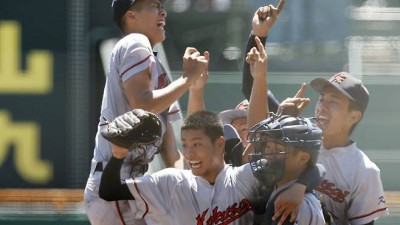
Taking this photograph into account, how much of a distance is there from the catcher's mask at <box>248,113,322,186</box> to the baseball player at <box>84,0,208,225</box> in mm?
392

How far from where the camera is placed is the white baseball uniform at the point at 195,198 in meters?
4.26

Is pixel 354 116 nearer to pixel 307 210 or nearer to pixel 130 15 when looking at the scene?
pixel 307 210

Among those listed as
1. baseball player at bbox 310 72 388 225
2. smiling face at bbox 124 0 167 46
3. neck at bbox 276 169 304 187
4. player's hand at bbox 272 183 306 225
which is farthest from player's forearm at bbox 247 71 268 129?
player's hand at bbox 272 183 306 225

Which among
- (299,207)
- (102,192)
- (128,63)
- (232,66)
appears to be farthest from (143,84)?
(232,66)

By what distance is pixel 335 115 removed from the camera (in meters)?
4.68

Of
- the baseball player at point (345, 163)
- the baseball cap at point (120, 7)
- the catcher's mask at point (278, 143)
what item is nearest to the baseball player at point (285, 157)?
the catcher's mask at point (278, 143)

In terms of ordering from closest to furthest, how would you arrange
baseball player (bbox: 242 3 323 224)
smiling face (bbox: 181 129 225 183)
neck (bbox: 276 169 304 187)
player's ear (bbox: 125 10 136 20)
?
baseball player (bbox: 242 3 323 224), neck (bbox: 276 169 304 187), smiling face (bbox: 181 129 225 183), player's ear (bbox: 125 10 136 20)

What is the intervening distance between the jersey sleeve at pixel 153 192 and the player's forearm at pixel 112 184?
1.8 inches

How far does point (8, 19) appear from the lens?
21.5 feet

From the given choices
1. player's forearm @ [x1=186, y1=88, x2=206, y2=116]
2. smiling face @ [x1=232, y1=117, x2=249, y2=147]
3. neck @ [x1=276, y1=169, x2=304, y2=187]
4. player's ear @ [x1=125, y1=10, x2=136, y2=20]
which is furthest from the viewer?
smiling face @ [x1=232, y1=117, x2=249, y2=147]

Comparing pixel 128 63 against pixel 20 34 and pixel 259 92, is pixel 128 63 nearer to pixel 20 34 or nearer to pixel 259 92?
pixel 259 92

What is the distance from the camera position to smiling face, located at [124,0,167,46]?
4629 millimetres

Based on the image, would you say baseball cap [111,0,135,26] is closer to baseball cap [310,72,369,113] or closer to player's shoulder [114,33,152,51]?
player's shoulder [114,33,152,51]

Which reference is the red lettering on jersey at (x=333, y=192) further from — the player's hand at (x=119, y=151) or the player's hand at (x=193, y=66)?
the player's hand at (x=119, y=151)
